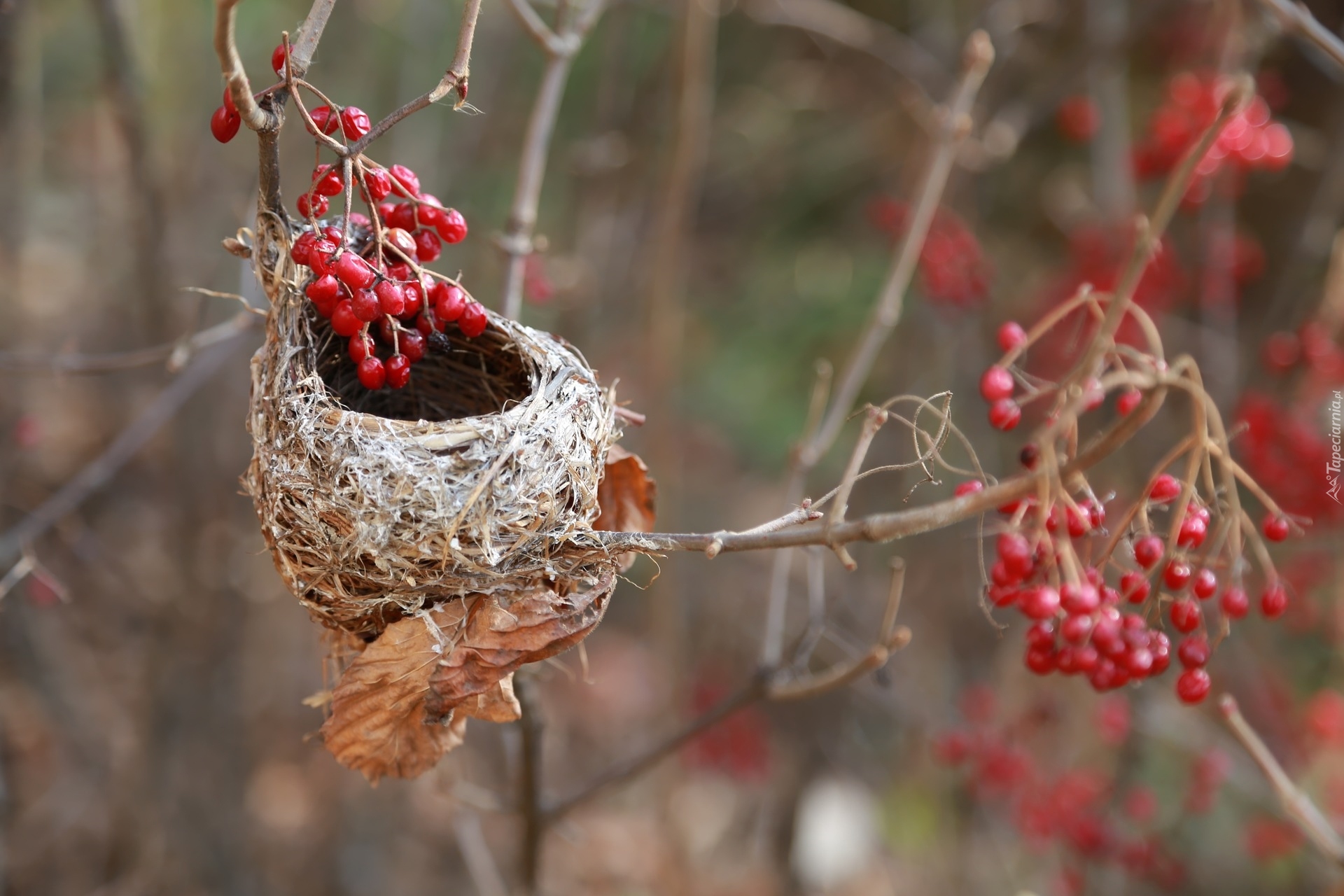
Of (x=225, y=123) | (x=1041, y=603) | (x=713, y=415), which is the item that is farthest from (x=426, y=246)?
(x=713, y=415)

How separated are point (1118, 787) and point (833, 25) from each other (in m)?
3.02

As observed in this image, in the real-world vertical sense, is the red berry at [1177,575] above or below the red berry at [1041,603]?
below

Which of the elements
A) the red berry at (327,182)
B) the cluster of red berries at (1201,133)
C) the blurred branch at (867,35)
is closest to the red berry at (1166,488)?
the red berry at (327,182)

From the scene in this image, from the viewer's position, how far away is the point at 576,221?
408 centimetres

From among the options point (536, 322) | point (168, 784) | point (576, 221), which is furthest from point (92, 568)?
point (576, 221)

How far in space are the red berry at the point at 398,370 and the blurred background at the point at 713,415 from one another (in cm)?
97

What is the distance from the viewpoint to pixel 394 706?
1394 millimetres

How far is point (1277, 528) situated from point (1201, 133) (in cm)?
218

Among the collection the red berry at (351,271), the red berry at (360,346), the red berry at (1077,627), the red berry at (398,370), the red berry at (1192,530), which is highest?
the red berry at (351,271)

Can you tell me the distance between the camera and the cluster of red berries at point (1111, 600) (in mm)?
1380

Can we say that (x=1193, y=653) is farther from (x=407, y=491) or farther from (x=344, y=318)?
(x=344, y=318)

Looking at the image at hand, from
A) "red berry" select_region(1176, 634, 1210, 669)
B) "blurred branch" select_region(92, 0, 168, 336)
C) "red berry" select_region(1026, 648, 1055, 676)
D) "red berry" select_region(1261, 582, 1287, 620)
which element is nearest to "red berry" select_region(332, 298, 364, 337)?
"red berry" select_region(1026, 648, 1055, 676)

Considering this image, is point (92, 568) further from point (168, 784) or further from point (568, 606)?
point (568, 606)

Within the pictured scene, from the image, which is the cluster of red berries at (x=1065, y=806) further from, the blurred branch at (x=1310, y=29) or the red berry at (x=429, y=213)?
the red berry at (x=429, y=213)
